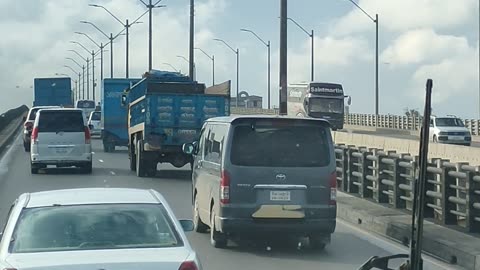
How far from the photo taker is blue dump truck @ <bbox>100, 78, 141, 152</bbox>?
41.2 m

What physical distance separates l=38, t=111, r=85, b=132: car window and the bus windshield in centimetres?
2947

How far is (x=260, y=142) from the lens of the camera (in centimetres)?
1325

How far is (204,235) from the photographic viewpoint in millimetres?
15266

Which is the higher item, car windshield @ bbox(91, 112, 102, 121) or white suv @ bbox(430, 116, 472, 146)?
car windshield @ bbox(91, 112, 102, 121)

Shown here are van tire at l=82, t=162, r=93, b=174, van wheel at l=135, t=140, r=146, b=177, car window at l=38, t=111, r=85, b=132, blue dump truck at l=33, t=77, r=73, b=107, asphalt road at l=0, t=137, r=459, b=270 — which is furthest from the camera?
blue dump truck at l=33, t=77, r=73, b=107

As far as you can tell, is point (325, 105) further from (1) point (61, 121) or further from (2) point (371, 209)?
(2) point (371, 209)

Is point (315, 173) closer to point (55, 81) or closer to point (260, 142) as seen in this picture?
point (260, 142)

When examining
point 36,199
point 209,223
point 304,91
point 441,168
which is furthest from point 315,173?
point 304,91

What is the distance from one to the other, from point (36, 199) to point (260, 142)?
5.86 meters

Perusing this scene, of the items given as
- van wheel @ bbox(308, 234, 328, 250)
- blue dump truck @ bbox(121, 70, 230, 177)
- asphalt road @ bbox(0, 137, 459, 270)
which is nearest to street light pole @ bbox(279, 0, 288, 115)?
blue dump truck @ bbox(121, 70, 230, 177)

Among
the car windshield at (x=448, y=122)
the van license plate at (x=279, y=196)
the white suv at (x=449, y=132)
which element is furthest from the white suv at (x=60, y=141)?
the car windshield at (x=448, y=122)

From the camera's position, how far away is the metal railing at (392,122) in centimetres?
6419

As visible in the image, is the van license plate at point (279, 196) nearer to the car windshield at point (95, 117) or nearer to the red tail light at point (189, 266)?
the red tail light at point (189, 266)

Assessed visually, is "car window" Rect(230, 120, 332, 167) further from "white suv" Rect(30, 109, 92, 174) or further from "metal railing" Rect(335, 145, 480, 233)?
"white suv" Rect(30, 109, 92, 174)
